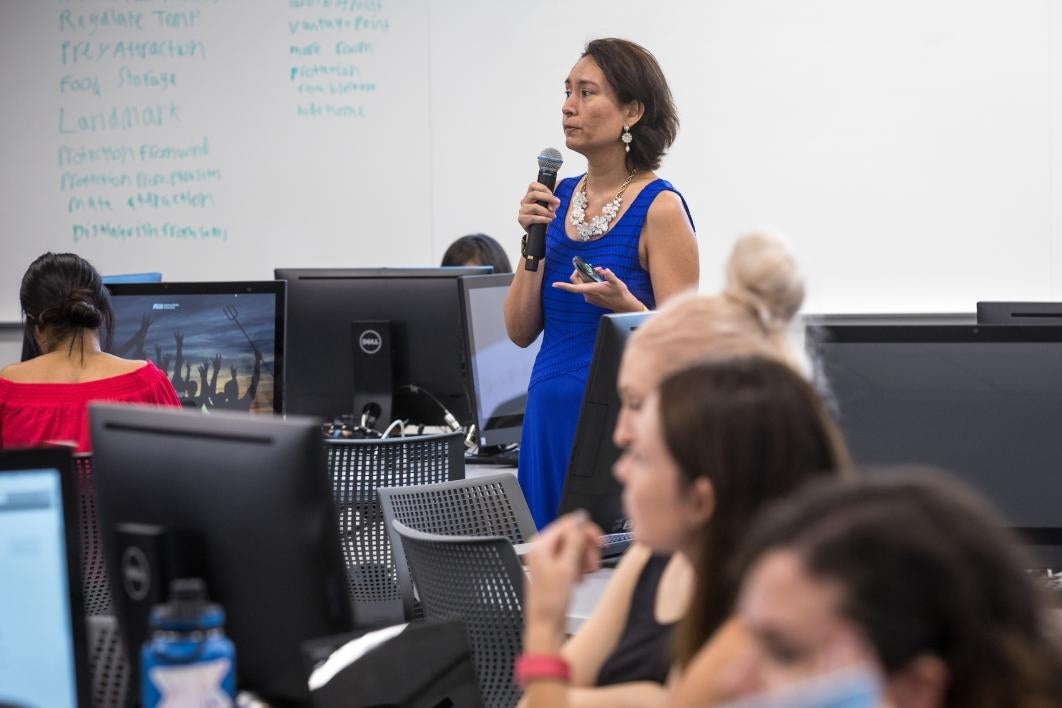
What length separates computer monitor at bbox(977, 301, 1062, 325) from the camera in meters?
2.40

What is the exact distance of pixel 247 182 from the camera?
17.5 ft

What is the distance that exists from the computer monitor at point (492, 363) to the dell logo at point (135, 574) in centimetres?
176

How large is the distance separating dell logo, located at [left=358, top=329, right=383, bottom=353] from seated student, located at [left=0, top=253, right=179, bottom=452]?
22.7 inches

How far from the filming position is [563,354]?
2619 millimetres

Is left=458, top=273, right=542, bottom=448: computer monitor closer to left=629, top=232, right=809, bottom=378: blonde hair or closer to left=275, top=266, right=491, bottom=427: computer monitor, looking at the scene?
left=275, top=266, right=491, bottom=427: computer monitor

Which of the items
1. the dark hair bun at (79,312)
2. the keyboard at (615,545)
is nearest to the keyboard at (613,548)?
the keyboard at (615,545)

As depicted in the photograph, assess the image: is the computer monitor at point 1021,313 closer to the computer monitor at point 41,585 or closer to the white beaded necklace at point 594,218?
the white beaded necklace at point 594,218

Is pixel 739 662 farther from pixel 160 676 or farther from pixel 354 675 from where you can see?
pixel 354 675

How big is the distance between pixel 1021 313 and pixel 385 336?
1.53 meters

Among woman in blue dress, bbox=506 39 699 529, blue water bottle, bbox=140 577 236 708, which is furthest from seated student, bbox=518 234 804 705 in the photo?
woman in blue dress, bbox=506 39 699 529

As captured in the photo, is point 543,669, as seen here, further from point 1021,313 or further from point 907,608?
point 1021,313

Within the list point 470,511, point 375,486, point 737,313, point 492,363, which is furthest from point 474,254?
point 737,313

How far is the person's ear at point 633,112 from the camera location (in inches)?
106

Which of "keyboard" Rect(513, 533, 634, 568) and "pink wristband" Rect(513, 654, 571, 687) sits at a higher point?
"pink wristband" Rect(513, 654, 571, 687)
